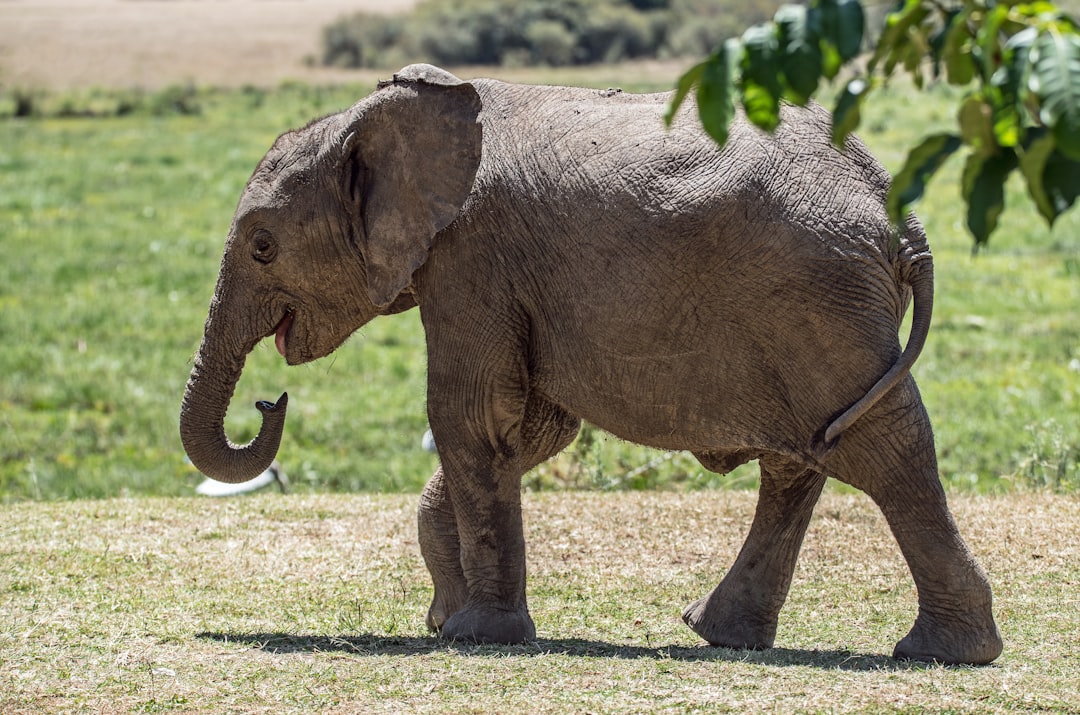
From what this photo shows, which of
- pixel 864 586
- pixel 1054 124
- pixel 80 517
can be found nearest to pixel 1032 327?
pixel 864 586

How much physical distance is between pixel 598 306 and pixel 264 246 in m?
1.61

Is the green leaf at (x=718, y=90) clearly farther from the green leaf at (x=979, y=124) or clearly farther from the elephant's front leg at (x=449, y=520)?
the elephant's front leg at (x=449, y=520)

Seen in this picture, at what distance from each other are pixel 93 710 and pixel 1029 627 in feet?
12.7

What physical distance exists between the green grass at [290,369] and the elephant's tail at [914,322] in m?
2.90

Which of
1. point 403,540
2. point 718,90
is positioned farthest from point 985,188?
point 403,540

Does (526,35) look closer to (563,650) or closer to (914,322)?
(563,650)

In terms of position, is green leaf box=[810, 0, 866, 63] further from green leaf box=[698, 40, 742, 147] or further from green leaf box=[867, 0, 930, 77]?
green leaf box=[698, 40, 742, 147]

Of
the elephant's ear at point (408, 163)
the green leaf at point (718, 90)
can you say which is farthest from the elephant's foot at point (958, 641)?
the green leaf at point (718, 90)

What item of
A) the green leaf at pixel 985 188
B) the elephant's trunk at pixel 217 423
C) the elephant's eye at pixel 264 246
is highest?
the green leaf at pixel 985 188

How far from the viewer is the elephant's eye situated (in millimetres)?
7004

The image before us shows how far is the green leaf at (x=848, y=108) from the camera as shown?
3.49 m

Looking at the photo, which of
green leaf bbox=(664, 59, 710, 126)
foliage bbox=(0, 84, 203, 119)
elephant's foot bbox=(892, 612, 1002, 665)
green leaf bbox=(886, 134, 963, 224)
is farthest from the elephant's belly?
foliage bbox=(0, 84, 203, 119)

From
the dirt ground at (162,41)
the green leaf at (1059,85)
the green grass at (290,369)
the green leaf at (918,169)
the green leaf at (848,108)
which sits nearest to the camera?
the green leaf at (1059,85)

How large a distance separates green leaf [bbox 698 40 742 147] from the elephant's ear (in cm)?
327
